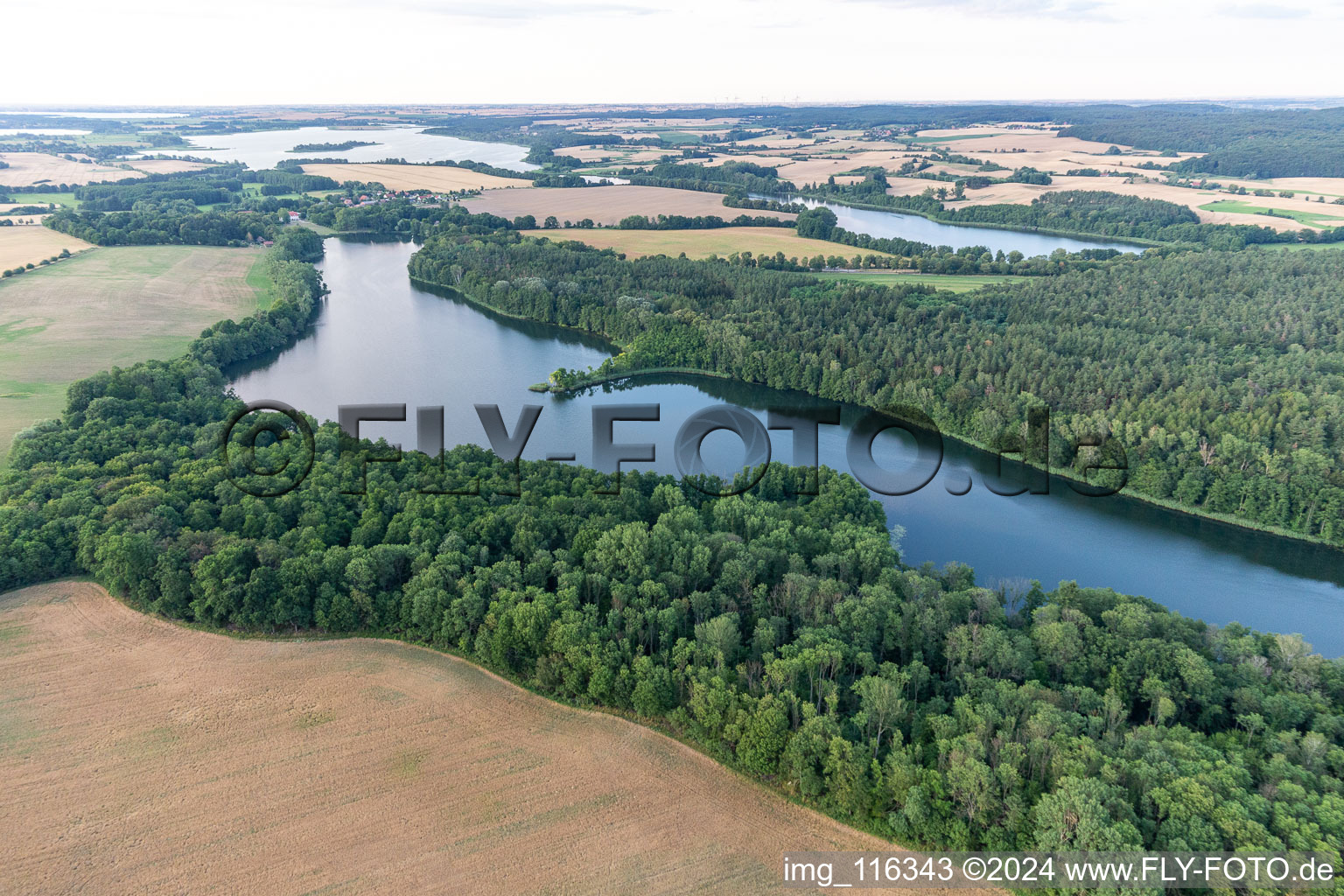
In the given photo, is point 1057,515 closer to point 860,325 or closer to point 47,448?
point 860,325

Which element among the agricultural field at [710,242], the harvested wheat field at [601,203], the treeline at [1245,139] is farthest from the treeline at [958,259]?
the treeline at [1245,139]

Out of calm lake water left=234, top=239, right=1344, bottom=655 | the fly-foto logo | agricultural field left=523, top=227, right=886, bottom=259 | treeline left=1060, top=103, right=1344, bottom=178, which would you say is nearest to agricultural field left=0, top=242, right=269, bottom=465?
calm lake water left=234, top=239, right=1344, bottom=655

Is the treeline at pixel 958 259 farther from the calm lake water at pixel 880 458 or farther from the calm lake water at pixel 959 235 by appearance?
the calm lake water at pixel 880 458

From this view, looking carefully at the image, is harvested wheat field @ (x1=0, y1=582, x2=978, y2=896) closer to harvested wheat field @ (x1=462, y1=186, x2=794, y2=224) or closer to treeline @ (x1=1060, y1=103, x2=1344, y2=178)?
harvested wheat field @ (x1=462, y1=186, x2=794, y2=224)

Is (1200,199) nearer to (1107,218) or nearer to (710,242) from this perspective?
(1107,218)

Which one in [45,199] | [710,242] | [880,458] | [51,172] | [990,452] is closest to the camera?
[880,458]

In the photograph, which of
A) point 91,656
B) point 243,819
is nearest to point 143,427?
point 91,656

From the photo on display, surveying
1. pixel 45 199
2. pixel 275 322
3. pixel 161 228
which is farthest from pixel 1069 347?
pixel 45 199
